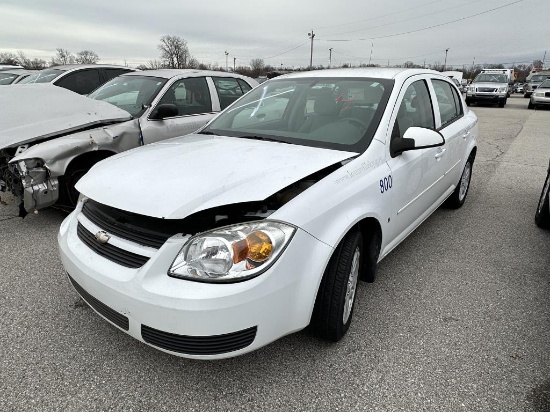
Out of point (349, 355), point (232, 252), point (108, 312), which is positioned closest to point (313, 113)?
point (232, 252)

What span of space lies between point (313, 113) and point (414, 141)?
825 millimetres

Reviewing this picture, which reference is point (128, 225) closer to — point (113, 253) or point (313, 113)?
point (113, 253)

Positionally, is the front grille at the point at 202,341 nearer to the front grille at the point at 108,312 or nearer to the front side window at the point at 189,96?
the front grille at the point at 108,312

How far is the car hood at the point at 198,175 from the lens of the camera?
6.14ft

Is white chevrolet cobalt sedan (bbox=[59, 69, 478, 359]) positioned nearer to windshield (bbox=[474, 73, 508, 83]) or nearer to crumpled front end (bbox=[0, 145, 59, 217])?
crumpled front end (bbox=[0, 145, 59, 217])

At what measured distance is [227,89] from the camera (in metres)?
5.94

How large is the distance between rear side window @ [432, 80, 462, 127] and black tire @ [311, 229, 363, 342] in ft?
7.14

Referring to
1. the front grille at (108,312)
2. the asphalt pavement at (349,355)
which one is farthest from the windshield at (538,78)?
the front grille at (108,312)

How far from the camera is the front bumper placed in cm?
172

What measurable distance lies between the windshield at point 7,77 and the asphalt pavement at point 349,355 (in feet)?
31.4

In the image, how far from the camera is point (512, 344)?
240cm

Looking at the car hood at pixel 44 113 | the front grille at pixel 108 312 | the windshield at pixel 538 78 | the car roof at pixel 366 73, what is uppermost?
the car roof at pixel 366 73

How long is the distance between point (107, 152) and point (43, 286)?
6.09 feet

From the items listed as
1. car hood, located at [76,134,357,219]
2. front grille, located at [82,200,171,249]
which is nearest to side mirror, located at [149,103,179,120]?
car hood, located at [76,134,357,219]
